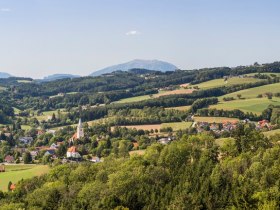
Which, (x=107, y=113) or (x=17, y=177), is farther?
(x=107, y=113)

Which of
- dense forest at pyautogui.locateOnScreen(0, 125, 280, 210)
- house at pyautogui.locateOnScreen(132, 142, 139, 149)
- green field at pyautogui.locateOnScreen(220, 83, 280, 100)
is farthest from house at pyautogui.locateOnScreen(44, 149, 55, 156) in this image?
green field at pyautogui.locateOnScreen(220, 83, 280, 100)

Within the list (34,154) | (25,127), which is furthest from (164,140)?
(25,127)

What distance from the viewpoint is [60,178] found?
71.1 metres

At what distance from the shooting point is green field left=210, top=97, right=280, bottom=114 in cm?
14825

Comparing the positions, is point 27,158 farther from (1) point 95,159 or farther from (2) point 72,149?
(1) point 95,159

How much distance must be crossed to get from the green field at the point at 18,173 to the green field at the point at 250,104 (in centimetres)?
7620

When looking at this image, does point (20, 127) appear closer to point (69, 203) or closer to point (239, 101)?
point (239, 101)

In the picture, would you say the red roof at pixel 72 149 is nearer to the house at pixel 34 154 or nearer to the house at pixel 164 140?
the house at pixel 34 154

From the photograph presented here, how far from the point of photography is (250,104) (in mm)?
152875

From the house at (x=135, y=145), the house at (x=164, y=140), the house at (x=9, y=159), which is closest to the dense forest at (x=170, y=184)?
the house at (x=135, y=145)

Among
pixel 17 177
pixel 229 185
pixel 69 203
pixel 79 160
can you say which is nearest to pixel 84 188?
pixel 69 203

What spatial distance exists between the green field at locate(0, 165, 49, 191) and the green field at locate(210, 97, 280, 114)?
76196 mm

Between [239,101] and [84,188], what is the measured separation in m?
110

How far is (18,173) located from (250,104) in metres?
88.9
